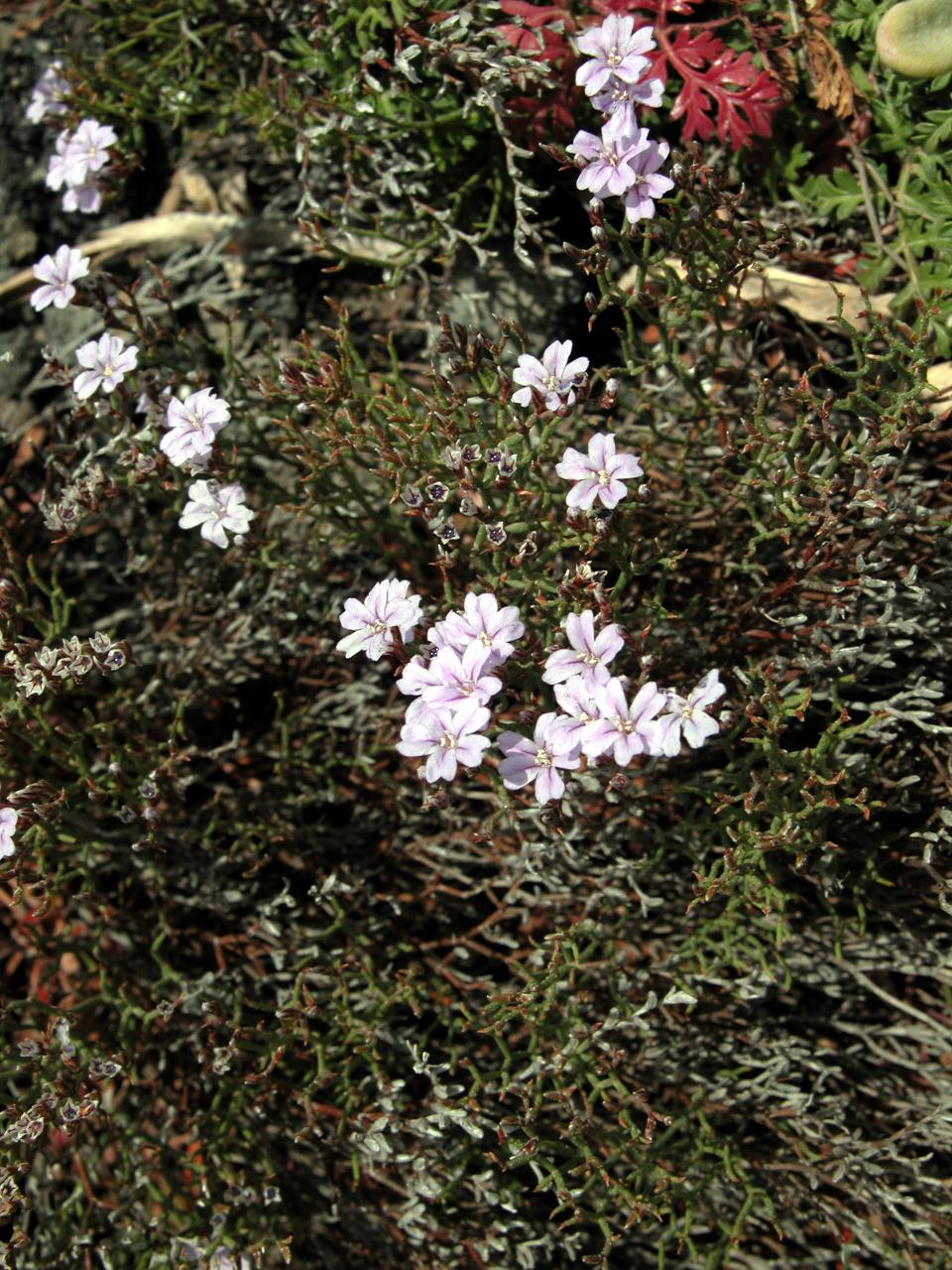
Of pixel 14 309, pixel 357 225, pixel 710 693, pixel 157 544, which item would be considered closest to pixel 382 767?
pixel 157 544

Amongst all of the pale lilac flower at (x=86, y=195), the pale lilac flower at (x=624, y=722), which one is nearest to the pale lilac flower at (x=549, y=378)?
the pale lilac flower at (x=624, y=722)

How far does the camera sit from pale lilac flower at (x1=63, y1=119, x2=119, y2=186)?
4.31 metres

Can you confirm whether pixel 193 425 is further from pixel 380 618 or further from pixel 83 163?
pixel 83 163

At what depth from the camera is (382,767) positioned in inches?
174

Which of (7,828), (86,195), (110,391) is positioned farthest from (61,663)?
(86,195)

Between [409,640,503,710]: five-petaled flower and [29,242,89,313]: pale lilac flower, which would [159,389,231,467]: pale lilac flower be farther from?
[409,640,503,710]: five-petaled flower

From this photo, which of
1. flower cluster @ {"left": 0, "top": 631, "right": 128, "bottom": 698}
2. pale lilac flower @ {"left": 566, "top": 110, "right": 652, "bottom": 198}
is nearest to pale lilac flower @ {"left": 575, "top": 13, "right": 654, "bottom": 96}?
pale lilac flower @ {"left": 566, "top": 110, "right": 652, "bottom": 198}

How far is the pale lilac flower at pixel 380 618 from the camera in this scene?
10.4ft

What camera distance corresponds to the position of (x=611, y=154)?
3.34 metres

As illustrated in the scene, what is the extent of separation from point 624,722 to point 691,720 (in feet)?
0.57

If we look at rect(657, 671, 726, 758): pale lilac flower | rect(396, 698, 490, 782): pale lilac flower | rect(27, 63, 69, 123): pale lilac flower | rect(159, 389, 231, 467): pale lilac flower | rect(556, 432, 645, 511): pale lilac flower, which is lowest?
rect(657, 671, 726, 758): pale lilac flower

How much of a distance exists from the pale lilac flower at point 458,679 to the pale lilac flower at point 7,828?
4.54 ft

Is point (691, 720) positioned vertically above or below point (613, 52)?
below

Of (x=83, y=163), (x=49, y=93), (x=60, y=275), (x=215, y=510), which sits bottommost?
(x=215, y=510)
